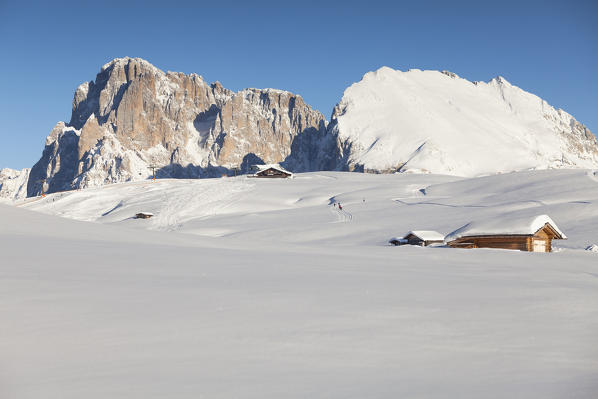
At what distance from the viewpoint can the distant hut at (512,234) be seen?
1050 inches

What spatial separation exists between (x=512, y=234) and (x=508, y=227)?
573mm

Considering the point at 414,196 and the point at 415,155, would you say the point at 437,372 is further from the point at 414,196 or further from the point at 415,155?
the point at 415,155

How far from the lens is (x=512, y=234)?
27.0m

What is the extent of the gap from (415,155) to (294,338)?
612 ft

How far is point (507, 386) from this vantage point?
4766mm

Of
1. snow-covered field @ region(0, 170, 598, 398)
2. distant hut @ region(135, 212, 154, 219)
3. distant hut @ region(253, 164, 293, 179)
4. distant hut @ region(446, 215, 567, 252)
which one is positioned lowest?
snow-covered field @ region(0, 170, 598, 398)

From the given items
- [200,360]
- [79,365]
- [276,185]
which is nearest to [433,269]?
[200,360]

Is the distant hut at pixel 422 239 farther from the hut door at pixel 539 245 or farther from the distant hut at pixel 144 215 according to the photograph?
the distant hut at pixel 144 215

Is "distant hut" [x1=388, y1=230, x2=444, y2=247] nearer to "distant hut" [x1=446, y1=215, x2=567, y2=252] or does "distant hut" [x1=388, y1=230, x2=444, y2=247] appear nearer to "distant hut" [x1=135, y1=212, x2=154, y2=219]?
"distant hut" [x1=446, y1=215, x2=567, y2=252]

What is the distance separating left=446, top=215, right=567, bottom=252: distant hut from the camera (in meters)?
26.7

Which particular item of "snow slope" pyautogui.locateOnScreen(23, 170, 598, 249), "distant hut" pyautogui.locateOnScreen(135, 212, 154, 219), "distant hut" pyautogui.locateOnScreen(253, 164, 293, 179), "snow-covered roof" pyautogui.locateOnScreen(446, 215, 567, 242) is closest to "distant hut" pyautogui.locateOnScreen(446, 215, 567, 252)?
"snow-covered roof" pyautogui.locateOnScreen(446, 215, 567, 242)

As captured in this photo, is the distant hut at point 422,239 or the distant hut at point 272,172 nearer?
the distant hut at point 422,239

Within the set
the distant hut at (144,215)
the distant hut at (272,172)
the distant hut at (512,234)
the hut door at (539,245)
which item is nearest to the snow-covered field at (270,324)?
the distant hut at (512,234)

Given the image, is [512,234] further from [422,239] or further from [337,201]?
[337,201]
